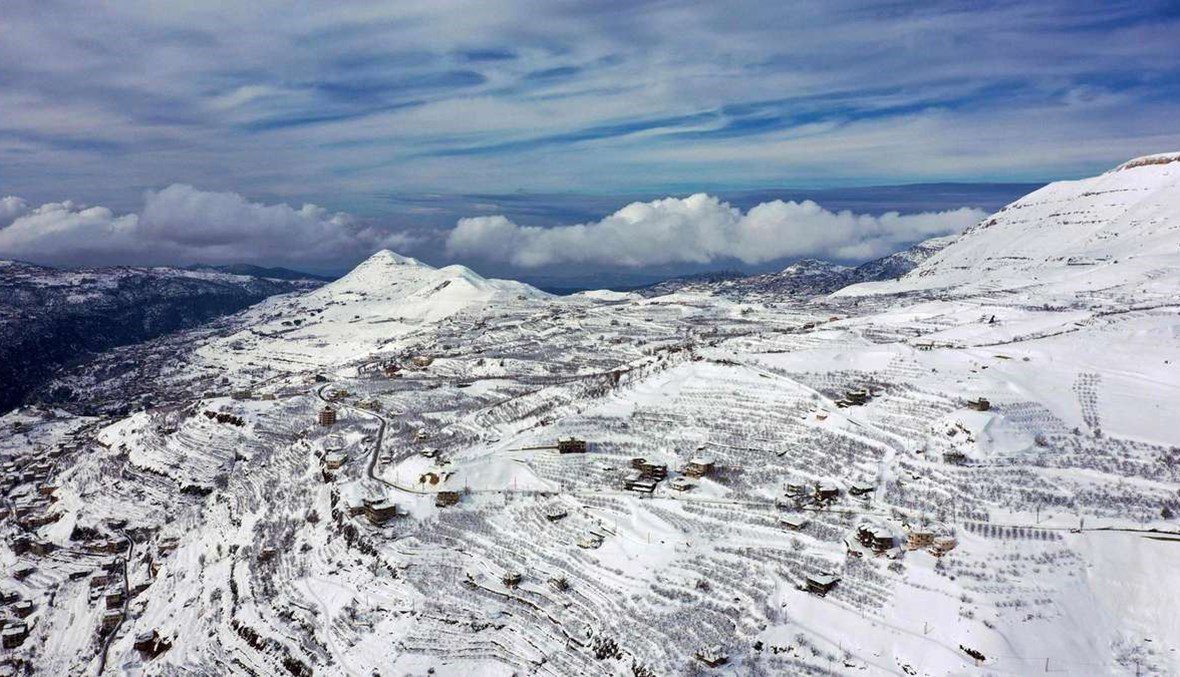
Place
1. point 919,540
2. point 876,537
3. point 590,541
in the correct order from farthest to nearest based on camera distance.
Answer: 1. point 590,541
2. point 876,537
3. point 919,540

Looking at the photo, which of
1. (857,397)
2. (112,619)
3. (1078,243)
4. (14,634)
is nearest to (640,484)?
(857,397)

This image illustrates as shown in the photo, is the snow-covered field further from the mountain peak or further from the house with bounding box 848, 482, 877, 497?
the mountain peak

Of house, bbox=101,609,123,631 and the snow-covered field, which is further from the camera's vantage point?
house, bbox=101,609,123,631

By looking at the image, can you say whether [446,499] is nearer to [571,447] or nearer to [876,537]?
[571,447]

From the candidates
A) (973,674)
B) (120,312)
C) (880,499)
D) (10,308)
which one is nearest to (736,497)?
(880,499)

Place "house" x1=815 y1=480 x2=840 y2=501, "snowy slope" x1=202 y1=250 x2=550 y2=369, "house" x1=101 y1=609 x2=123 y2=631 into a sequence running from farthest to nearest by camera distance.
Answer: "snowy slope" x1=202 y1=250 x2=550 y2=369 < "house" x1=101 y1=609 x2=123 y2=631 < "house" x1=815 y1=480 x2=840 y2=501

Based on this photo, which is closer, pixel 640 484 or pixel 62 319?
pixel 640 484

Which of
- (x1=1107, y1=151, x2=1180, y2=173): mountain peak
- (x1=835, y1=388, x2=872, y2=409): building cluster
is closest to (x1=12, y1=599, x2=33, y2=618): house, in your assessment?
(x1=835, y1=388, x2=872, y2=409): building cluster
